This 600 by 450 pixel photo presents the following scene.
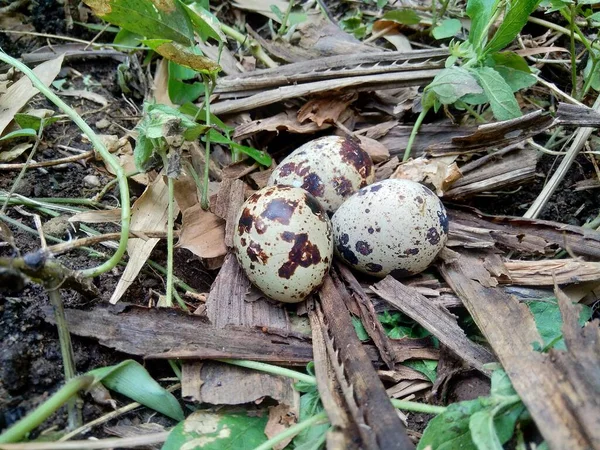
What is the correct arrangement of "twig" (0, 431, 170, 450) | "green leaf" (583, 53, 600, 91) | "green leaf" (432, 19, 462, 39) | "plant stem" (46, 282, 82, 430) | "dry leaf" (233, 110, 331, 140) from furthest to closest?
"green leaf" (432, 19, 462, 39)
"dry leaf" (233, 110, 331, 140)
"green leaf" (583, 53, 600, 91)
"plant stem" (46, 282, 82, 430)
"twig" (0, 431, 170, 450)

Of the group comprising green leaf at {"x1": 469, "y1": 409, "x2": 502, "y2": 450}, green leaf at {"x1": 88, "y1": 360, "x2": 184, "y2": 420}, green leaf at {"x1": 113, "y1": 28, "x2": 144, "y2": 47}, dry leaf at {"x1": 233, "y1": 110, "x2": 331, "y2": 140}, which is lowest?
green leaf at {"x1": 88, "y1": 360, "x2": 184, "y2": 420}

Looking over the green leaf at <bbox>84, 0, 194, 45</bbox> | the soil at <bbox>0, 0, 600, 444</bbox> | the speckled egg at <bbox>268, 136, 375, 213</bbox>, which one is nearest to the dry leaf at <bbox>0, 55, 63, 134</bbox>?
the soil at <bbox>0, 0, 600, 444</bbox>

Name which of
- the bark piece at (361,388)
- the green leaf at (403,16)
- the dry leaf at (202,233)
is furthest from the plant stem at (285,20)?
the bark piece at (361,388)

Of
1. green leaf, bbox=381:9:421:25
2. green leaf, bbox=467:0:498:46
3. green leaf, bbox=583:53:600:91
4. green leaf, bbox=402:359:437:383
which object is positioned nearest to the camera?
green leaf, bbox=402:359:437:383

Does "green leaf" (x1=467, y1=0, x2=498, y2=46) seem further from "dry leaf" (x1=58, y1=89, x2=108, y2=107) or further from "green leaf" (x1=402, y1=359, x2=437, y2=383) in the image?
"dry leaf" (x1=58, y1=89, x2=108, y2=107)

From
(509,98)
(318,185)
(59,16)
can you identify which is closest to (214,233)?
(318,185)

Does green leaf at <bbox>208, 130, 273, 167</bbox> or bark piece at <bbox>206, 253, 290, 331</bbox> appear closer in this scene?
bark piece at <bbox>206, 253, 290, 331</bbox>

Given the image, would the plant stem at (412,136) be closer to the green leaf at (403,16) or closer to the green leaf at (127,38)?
the green leaf at (403,16)

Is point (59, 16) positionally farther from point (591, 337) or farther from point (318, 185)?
point (591, 337)
